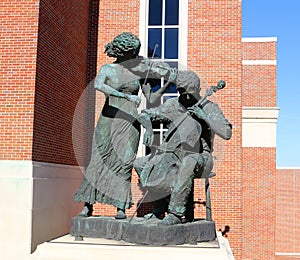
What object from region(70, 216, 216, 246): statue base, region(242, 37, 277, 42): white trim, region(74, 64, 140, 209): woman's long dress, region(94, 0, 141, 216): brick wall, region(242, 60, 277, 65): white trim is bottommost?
region(70, 216, 216, 246): statue base

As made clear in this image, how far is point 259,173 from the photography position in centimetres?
1741

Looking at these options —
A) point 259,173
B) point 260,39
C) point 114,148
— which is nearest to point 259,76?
point 260,39

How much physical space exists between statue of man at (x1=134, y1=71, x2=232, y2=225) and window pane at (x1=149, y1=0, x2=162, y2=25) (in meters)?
6.40

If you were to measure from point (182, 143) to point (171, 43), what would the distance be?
6.47 metres

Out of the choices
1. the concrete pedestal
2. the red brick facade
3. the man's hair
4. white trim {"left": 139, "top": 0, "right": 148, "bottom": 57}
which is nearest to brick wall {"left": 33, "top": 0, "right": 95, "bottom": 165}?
the red brick facade

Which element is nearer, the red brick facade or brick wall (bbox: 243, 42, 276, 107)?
the red brick facade

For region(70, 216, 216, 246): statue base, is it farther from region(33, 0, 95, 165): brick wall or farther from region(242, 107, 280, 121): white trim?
region(242, 107, 280, 121): white trim

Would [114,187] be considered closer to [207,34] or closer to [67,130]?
[67,130]

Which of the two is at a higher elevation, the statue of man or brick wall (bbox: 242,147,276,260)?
the statue of man

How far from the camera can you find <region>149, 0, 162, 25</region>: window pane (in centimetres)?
1168

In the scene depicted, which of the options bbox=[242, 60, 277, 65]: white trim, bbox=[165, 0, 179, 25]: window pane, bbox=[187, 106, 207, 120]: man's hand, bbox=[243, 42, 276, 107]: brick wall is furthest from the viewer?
bbox=[242, 60, 277, 65]: white trim

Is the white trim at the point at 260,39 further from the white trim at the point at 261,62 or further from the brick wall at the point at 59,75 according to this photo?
the brick wall at the point at 59,75

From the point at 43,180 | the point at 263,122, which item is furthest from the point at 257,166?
the point at 43,180

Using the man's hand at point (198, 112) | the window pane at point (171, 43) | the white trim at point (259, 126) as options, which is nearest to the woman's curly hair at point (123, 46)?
the man's hand at point (198, 112)
